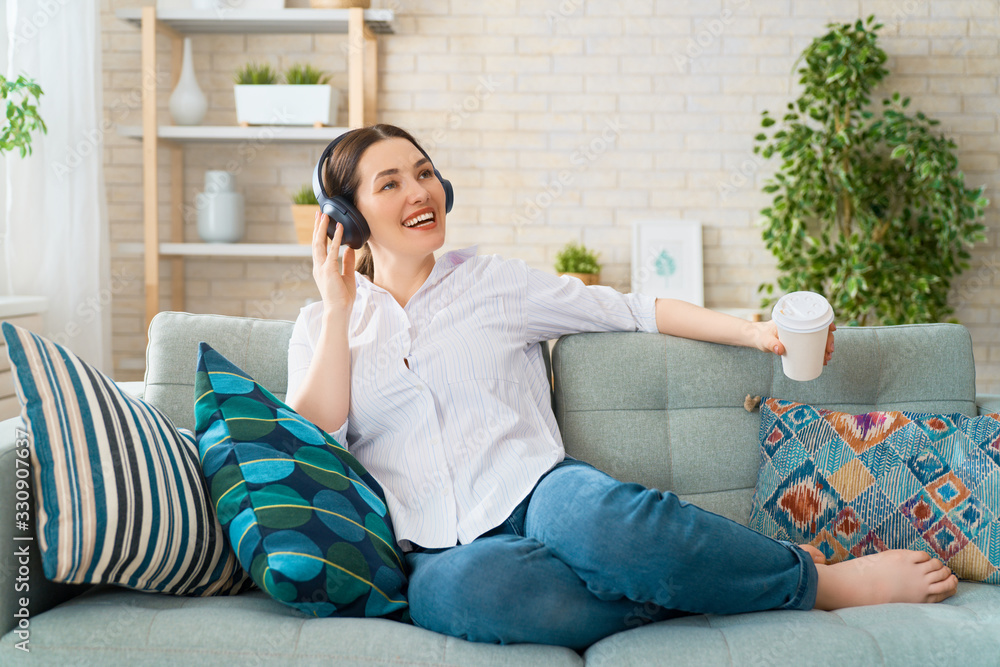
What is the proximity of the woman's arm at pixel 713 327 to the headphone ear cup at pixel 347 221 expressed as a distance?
62cm

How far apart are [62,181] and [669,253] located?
7.63 ft

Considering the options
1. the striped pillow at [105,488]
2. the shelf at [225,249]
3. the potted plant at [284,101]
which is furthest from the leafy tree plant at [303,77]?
the striped pillow at [105,488]

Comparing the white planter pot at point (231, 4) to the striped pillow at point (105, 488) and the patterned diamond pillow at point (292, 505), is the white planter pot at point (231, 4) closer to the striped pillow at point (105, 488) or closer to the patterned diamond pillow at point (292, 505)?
the patterned diamond pillow at point (292, 505)

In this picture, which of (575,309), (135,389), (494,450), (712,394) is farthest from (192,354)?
(712,394)

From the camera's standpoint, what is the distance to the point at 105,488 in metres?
1.06

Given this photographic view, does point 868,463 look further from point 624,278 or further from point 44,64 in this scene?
point 44,64

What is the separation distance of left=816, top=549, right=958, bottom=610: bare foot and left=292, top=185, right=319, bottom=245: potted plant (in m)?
2.28

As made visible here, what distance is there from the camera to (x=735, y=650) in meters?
1.05

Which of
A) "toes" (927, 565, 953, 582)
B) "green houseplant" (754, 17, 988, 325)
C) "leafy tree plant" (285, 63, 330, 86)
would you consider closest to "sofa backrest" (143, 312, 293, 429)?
"toes" (927, 565, 953, 582)

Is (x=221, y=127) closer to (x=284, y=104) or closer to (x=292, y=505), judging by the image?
(x=284, y=104)

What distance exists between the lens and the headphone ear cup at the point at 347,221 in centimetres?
154

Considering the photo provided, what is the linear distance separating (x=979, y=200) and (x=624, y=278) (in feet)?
4.51

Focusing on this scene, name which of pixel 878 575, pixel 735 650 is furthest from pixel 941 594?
pixel 735 650

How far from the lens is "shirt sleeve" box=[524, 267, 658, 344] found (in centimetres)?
157
